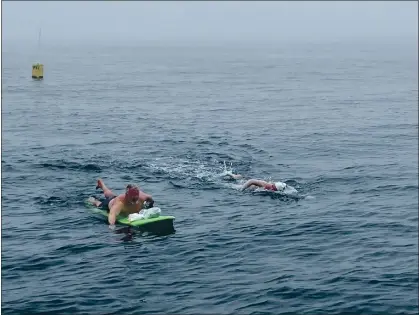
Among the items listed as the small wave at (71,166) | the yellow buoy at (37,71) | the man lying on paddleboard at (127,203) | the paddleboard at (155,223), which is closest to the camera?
the paddleboard at (155,223)

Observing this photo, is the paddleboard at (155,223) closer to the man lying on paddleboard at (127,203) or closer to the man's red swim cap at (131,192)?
the man lying on paddleboard at (127,203)

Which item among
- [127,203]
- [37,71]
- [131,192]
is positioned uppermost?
[37,71]

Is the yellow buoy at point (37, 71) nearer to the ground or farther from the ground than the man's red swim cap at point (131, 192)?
farther from the ground

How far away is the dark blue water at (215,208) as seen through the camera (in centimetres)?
1850

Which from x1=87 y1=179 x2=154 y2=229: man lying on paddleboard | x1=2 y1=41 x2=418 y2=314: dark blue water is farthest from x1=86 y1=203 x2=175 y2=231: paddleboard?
x1=87 y1=179 x2=154 y2=229: man lying on paddleboard

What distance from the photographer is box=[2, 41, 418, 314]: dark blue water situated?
60.7 ft

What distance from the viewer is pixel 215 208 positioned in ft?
88.6

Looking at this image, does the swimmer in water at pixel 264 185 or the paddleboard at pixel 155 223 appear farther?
the swimmer in water at pixel 264 185

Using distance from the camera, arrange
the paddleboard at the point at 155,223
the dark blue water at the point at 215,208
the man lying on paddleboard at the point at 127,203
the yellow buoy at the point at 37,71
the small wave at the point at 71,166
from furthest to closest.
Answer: the yellow buoy at the point at 37,71 → the small wave at the point at 71,166 → the man lying on paddleboard at the point at 127,203 → the paddleboard at the point at 155,223 → the dark blue water at the point at 215,208

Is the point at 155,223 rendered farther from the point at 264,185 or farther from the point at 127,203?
the point at 264,185

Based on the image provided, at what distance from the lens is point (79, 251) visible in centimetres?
2202

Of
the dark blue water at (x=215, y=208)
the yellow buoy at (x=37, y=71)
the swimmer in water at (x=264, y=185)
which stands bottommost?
the dark blue water at (x=215, y=208)

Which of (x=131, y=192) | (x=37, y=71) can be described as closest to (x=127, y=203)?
(x=131, y=192)

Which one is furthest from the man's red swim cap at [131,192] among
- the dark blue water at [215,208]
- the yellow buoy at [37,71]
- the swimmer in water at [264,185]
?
the yellow buoy at [37,71]
